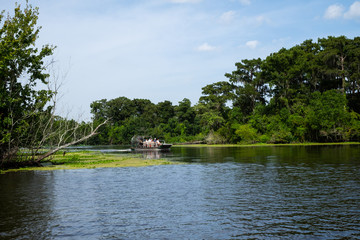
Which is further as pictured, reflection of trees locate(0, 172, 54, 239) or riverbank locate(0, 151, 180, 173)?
riverbank locate(0, 151, 180, 173)

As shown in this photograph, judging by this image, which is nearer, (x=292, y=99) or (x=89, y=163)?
(x=89, y=163)

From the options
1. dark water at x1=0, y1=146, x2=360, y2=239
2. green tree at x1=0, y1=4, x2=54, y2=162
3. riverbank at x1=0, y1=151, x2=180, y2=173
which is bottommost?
dark water at x1=0, y1=146, x2=360, y2=239

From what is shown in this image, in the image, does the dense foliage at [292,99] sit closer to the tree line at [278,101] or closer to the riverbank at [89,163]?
the tree line at [278,101]

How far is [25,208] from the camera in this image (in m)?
13.0

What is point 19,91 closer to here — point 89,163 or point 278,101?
point 89,163

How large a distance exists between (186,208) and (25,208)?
253 inches

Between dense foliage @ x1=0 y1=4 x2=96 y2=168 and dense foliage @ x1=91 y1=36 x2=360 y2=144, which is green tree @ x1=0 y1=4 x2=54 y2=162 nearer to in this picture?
dense foliage @ x1=0 y1=4 x2=96 y2=168

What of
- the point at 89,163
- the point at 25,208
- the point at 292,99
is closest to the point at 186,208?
the point at 25,208

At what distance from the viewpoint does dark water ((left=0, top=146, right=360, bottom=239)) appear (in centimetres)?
973

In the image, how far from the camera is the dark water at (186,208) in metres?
9.73

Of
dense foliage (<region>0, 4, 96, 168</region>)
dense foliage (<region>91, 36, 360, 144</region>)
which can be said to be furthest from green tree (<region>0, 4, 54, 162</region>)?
dense foliage (<region>91, 36, 360, 144</region>)

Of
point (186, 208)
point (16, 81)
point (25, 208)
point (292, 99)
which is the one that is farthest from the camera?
point (292, 99)

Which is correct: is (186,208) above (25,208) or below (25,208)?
below

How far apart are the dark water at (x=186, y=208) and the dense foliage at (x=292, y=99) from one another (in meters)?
49.5
